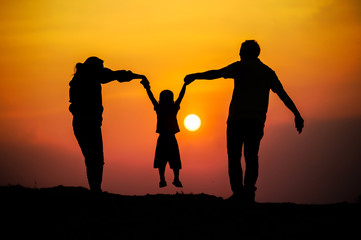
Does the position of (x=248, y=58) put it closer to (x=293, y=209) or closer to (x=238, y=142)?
(x=238, y=142)

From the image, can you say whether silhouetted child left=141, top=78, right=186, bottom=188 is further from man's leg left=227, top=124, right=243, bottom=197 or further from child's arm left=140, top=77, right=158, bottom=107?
man's leg left=227, top=124, right=243, bottom=197

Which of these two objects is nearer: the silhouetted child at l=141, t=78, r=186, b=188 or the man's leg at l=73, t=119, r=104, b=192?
the man's leg at l=73, t=119, r=104, b=192

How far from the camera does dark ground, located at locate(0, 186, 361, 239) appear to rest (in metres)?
7.55

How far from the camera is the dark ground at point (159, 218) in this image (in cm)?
755

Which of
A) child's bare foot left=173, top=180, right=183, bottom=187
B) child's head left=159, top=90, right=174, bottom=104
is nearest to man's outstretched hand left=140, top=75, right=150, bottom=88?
child's head left=159, top=90, right=174, bottom=104

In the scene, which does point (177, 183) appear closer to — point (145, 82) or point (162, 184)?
point (162, 184)

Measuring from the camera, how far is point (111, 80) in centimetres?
1128

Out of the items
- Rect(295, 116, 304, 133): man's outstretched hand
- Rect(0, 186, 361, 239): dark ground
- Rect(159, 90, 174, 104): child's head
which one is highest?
Rect(159, 90, 174, 104): child's head

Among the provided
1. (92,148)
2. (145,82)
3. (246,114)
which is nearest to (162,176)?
(145,82)

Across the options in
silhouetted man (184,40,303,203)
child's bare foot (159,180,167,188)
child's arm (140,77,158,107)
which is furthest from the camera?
child's bare foot (159,180,167,188)

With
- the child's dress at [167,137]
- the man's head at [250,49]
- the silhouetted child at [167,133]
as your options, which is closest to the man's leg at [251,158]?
the man's head at [250,49]

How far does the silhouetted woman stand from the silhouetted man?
7.31 feet

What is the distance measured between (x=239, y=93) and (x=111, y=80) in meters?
2.62

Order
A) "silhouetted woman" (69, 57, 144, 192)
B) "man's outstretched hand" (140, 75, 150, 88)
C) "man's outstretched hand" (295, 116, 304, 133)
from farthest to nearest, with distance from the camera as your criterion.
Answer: "man's outstretched hand" (140, 75, 150, 88) → "silhouetted woman" (69, 57, 144, 192) → "man's outstretched hand" (295, 116, 304, 133)
